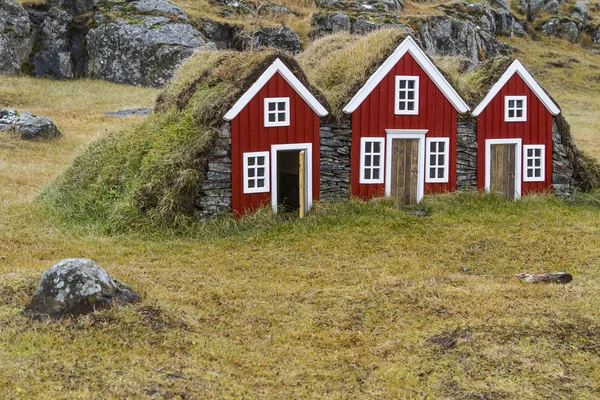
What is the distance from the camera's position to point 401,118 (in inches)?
774

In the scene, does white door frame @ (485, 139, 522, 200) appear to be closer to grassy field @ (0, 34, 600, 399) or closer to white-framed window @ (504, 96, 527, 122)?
white-framed window @ (504, 96, 527, 122)

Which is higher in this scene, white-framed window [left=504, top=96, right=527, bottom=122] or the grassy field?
white-framed window [left=504, top=96, right=527, bottom=122]

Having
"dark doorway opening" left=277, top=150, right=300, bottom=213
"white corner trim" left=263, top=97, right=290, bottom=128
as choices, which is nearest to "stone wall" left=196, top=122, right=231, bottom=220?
"white corner trim" left=263, top=97, right=290, bottom=128

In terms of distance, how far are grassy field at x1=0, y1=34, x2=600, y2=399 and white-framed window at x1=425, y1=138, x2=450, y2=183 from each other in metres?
0.80

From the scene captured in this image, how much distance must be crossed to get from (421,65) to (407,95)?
0.91 m

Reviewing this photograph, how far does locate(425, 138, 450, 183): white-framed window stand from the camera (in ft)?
65.6

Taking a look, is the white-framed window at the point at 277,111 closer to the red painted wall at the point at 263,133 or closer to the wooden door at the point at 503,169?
the red painted wall at the point at 263,133

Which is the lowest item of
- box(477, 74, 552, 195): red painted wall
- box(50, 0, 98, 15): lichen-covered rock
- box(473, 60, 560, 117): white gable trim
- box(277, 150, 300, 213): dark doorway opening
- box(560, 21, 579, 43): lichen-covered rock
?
box(277, 150, 300, 213): dark doorway opening

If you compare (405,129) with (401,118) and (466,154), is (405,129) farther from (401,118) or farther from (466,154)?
(466,154)

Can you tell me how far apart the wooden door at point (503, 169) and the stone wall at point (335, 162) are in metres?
4.60

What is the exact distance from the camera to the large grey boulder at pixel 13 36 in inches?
1778

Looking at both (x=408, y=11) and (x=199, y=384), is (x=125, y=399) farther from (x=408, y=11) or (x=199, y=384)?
(x=408, y=11)

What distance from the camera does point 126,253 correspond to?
1534 cm

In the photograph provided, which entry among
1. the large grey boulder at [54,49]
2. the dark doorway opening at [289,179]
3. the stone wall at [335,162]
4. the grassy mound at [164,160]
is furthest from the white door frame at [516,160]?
the large grey boulder at [54,49]
